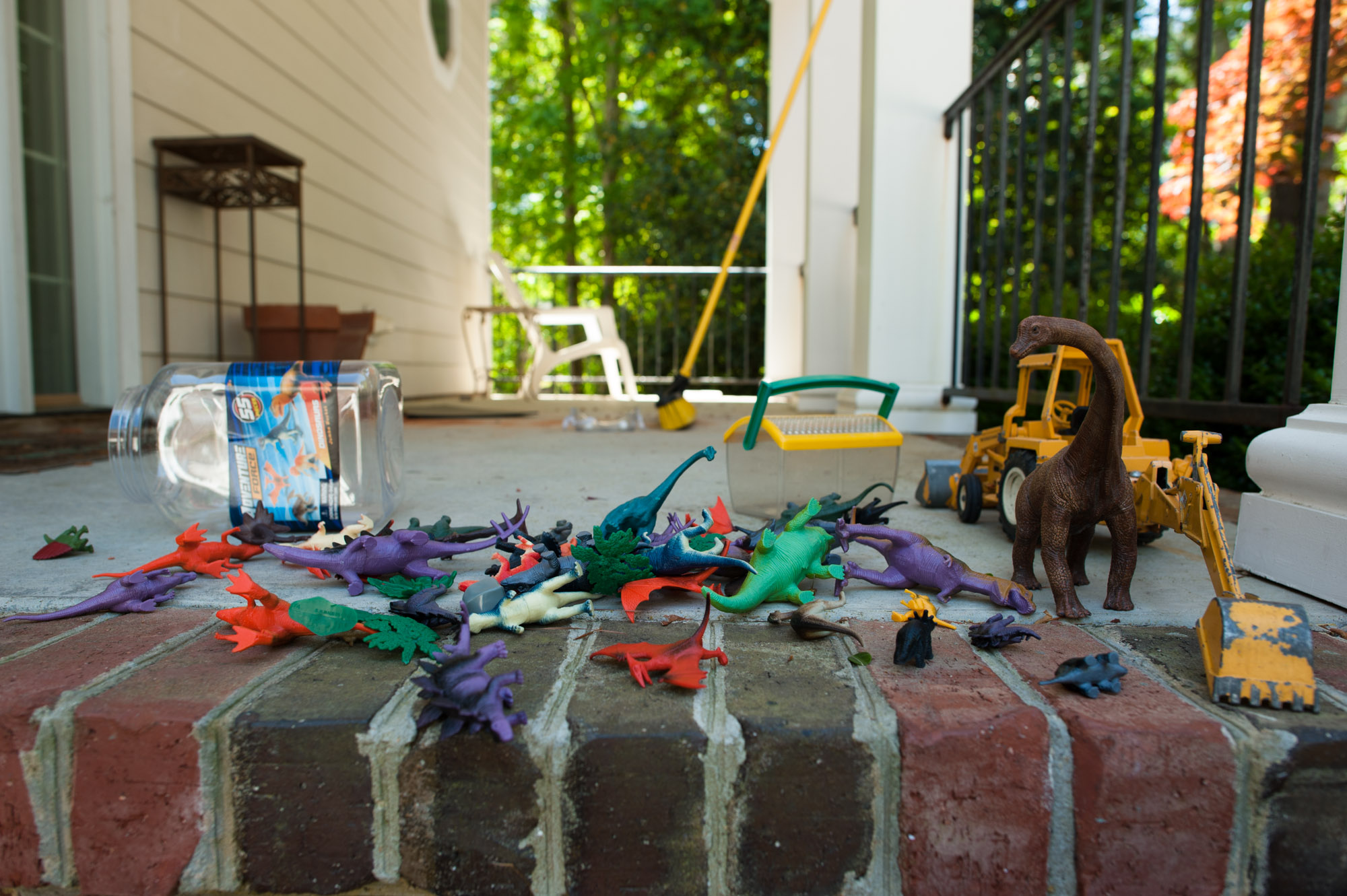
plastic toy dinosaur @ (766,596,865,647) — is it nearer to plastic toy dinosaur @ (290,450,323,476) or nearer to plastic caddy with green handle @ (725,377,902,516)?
plastic caddy with green handle @ (725,377,902,516)

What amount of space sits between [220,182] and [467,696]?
3526mm

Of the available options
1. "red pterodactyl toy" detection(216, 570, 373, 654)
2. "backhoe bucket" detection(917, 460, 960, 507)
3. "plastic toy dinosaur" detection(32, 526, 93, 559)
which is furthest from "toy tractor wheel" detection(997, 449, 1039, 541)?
"plastic toy dinosaur" detection(32, 526, 93, 559)

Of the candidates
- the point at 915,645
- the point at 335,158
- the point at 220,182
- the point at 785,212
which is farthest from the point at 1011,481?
the point at 785,212

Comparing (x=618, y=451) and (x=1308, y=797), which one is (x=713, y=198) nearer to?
(x=618, y=451)

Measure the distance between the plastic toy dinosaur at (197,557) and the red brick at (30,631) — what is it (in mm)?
132

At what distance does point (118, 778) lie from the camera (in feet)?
2.18

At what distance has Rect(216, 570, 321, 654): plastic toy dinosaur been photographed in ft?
2.61

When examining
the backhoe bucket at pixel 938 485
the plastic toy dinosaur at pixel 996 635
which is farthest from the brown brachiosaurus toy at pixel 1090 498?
the backhoe bucket at pixel 938 485

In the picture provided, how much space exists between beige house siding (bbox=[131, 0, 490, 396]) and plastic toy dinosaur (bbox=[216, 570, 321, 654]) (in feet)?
9.81

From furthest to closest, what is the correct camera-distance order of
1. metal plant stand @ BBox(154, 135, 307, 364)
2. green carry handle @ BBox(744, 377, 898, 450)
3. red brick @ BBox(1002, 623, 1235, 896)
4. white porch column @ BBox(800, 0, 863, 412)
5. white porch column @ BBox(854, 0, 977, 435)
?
white porch column @ BBox(800, 0, 863, 412), metal plant stand @ BBox(154, 135, 307, 364), white porch column @ BBox(854, 0, 977, 435), green carry handle @ BBox(744, 377, 898, 450), red brick @ BBox(1002, 623, 1235, 896)

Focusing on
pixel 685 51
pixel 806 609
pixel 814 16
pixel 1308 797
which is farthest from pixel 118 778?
pixel 685 51

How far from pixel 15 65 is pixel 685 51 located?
29.3 feet

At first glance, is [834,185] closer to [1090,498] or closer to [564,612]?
[1090,498]

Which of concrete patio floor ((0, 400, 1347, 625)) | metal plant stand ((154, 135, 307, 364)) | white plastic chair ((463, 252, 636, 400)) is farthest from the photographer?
white plastic chair ((463, 252, 636, 400))
